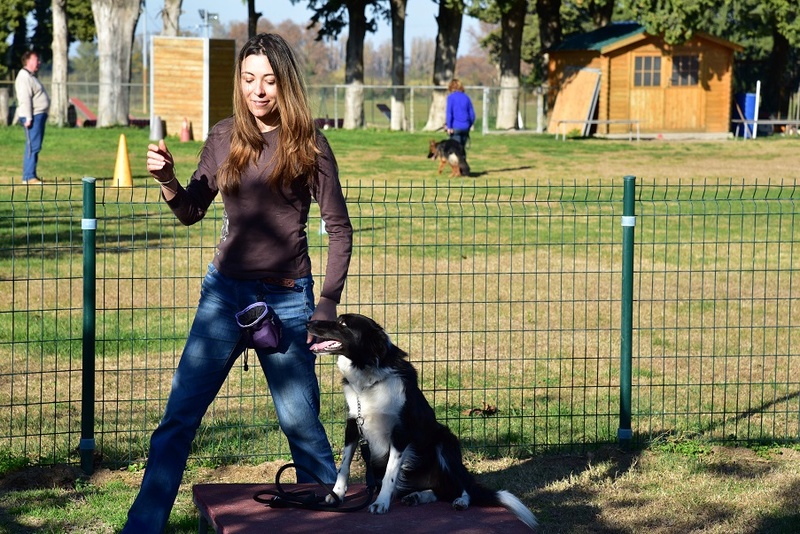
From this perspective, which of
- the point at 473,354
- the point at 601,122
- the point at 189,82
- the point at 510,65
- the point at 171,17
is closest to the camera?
the point at 473,354

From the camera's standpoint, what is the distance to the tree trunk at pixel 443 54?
136ft

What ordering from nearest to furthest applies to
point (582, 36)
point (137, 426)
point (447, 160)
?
point (137, 426)
point (447, 160)
point (582, 36)

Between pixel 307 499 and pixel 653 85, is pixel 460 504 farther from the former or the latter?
pixel 653 85

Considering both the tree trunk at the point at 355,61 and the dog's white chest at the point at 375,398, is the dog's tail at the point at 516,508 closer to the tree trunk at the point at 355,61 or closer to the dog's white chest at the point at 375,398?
the dog's white chest at the point at 375,398

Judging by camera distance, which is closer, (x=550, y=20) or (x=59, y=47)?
(x=59, y=47)

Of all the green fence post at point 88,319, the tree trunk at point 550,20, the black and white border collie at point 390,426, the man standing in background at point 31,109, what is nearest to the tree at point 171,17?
the tree trunk at point 550,20

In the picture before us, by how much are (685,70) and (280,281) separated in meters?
36.6

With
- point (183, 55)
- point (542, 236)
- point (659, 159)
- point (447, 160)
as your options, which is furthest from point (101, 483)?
point (183, 55)

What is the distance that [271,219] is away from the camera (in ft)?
15.2

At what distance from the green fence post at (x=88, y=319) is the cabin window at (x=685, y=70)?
3516 centimetres

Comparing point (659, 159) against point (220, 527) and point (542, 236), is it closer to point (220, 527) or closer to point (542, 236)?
point (542, 236)

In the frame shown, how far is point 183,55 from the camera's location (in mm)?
30156

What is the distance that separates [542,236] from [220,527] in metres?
10.9

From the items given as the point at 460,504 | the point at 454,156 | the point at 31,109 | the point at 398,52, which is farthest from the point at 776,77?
the point at 460,504
